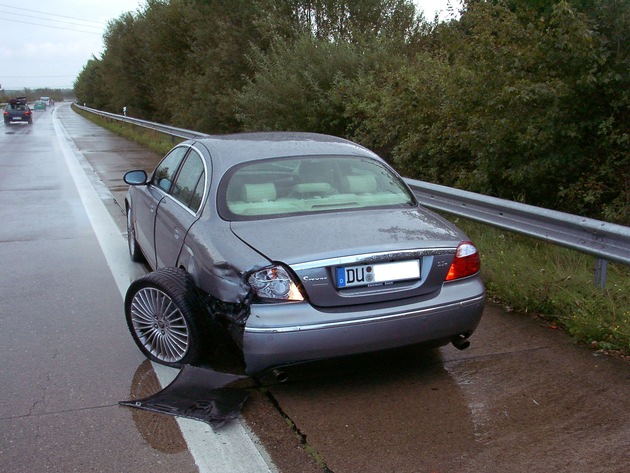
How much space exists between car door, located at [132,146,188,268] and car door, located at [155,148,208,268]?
0.59 ft

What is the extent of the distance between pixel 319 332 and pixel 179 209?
188 centimetres

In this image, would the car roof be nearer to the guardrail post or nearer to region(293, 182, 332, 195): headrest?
region(293, 182, 332, 195): headrest

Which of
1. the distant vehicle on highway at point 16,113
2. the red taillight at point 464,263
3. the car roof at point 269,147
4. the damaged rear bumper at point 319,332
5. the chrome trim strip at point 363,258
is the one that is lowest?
the distant vehicle on highway at point 16,113

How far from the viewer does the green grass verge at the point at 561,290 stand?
4.62 m

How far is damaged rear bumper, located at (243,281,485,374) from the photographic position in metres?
3.62

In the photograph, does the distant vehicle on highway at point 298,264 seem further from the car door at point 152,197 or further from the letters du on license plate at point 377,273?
the car door at point 152,197

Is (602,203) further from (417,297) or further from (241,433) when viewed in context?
(241,433)

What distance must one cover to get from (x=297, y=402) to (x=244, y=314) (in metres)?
0.65

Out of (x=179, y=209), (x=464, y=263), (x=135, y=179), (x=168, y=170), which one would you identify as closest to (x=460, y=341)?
(x=464, y=263)

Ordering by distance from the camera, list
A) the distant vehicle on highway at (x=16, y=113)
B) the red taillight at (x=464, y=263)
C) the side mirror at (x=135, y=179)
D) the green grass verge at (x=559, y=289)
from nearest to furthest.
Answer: the red taillight at (x=464, y=263), the green grass verge at (x=559, y=289), the side mirror at (x=135, y=179), the distant vehicle on highway at (x=16, y=113)

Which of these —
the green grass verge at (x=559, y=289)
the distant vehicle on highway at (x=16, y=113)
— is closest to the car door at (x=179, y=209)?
the green grass verge at (x=559, y=289)

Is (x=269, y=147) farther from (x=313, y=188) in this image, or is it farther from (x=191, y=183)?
(x=191, y=183)

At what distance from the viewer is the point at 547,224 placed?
549cm

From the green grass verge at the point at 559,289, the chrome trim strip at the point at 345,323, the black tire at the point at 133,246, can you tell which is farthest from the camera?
the black tire at the point at 133,246
